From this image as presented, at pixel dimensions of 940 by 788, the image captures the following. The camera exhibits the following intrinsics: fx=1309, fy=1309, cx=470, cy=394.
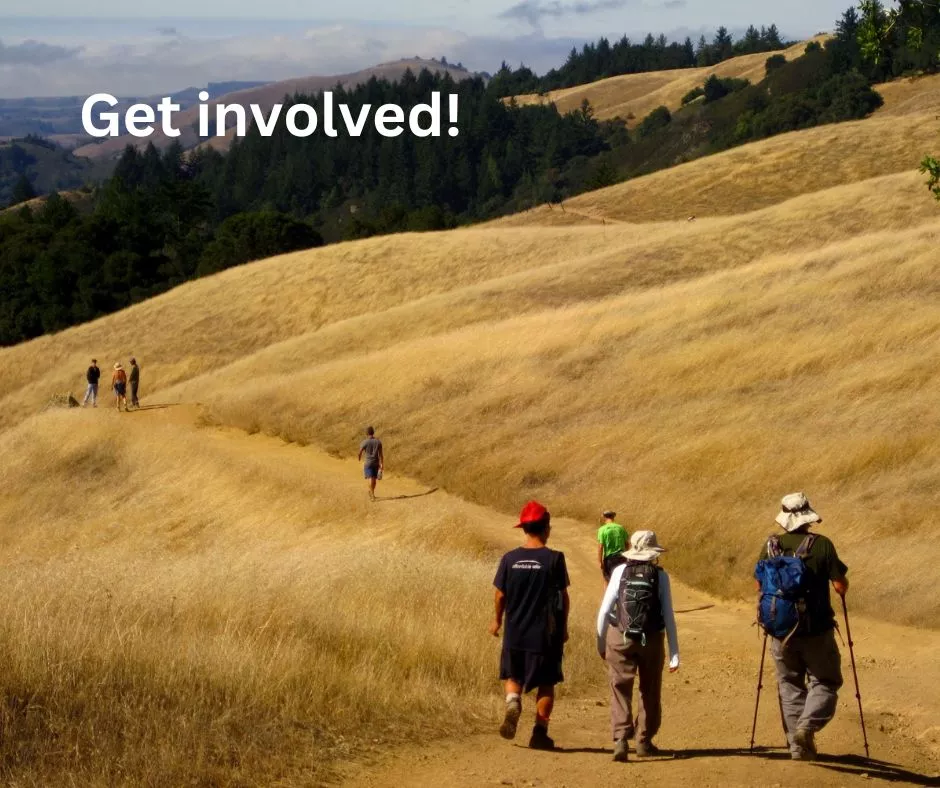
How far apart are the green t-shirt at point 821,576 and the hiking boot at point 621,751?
1.37 metres

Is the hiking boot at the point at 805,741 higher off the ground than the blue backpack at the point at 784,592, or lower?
lower

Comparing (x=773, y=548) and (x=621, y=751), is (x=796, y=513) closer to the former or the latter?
(x=773, y=548)

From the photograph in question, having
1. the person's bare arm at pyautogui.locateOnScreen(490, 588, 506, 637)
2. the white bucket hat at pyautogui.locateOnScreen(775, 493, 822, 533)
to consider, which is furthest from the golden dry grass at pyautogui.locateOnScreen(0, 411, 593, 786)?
the white bucket hat at pyautogui.locateOnScreen(775, 493, 822, 533)

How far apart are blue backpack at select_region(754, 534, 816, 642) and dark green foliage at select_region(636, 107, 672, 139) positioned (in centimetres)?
18537

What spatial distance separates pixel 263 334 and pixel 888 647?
34.6m

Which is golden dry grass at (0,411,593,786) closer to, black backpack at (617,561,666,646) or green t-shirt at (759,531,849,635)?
black backpack at (617,561,666,646)

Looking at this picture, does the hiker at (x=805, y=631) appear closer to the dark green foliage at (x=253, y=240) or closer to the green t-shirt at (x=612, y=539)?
the green t-shirt at (x=612, y=539)

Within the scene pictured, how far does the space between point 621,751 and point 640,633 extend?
28.8 inches

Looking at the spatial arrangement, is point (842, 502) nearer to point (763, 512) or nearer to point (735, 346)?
point (763, 512)

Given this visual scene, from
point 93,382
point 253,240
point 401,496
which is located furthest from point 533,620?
point 253,240

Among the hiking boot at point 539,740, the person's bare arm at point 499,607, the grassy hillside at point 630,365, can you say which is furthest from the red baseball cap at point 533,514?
the grassy hillside at point 630,365

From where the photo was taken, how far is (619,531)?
45.2 feet

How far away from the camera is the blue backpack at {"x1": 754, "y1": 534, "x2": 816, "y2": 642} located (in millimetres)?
8227

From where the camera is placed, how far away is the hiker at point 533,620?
26.7ft
